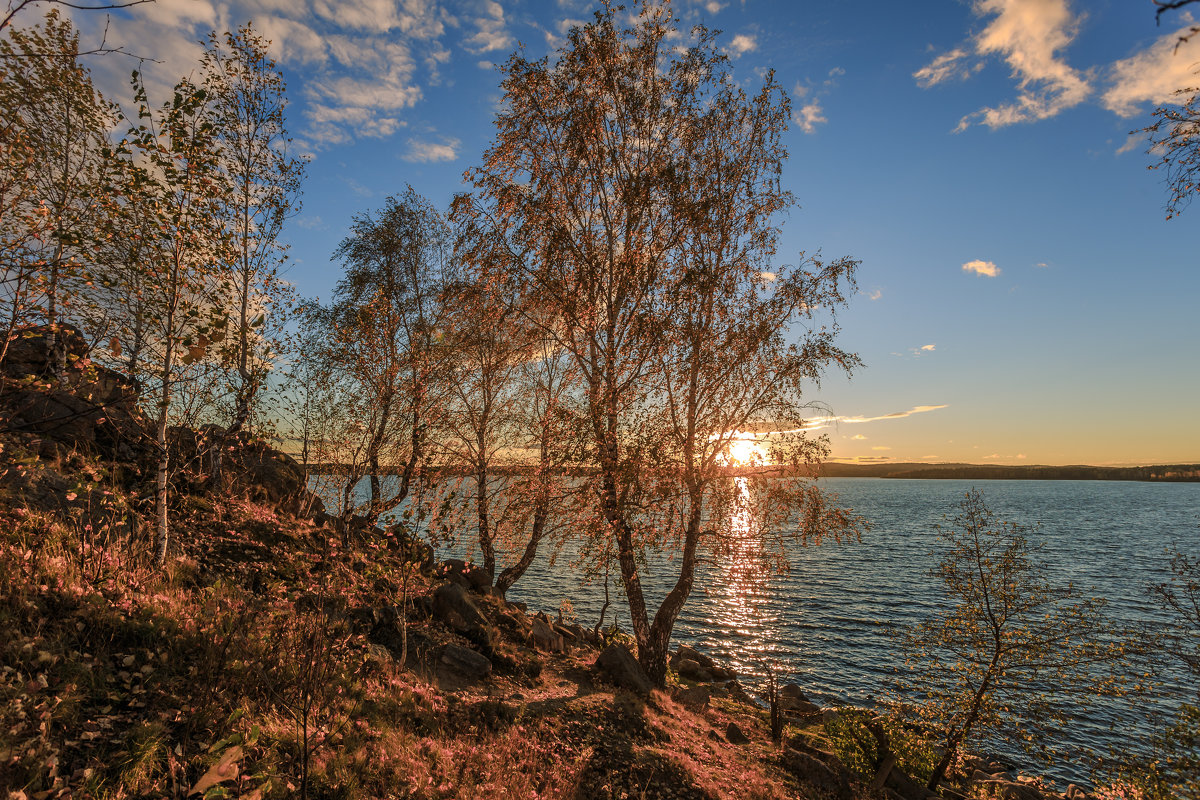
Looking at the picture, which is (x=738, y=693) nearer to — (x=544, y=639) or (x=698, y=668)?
(x=698, y=668)

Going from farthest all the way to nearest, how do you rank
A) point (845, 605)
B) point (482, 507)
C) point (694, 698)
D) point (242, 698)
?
1. point (845, 605)
2. point (482, 507)
3. point (694, 698)
4. point (242, 698)

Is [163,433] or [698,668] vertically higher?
[163,433]

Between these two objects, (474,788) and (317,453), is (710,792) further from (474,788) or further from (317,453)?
(317,453)

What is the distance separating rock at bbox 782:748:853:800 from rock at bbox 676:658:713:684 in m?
11.3

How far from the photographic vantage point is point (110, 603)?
7.62 m

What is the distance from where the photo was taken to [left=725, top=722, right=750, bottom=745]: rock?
14727 millimetres

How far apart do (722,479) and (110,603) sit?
13216 mm

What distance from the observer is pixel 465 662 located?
12156mm

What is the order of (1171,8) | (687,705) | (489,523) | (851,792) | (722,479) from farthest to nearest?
(489,523) → (687,705) → (722,479) → (851,792) → (1171,8)

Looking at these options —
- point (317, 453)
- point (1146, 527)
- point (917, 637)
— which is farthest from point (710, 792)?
point (1146, 527)

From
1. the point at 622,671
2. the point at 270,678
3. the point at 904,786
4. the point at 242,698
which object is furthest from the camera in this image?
the point at 904,786

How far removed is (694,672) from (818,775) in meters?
12.0

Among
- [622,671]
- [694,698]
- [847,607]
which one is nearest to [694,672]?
[694,698]

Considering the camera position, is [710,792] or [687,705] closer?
[710,792]
